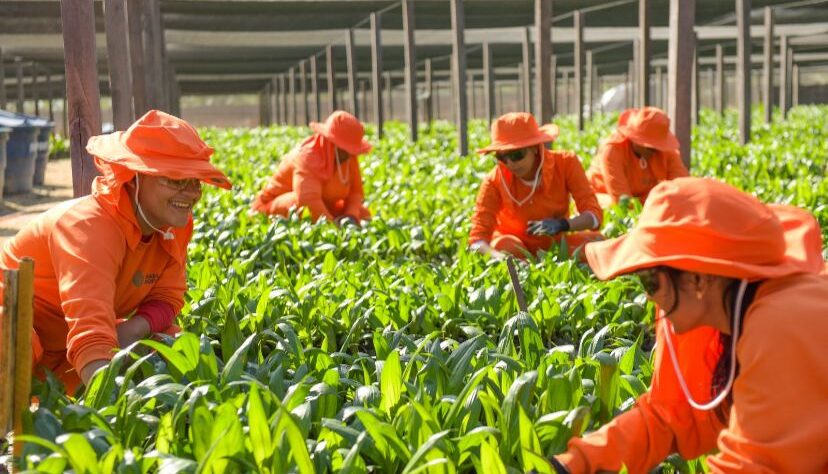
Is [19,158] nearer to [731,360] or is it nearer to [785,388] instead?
[731,360]

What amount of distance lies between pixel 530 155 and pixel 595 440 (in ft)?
14.5

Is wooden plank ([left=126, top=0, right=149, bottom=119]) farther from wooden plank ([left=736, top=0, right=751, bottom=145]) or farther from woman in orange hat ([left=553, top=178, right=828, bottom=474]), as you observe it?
wooden plank ([left=736, top=0, right=751, bottom=145])

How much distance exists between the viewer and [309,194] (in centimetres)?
893

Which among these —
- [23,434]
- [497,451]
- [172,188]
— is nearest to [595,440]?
[497,451]

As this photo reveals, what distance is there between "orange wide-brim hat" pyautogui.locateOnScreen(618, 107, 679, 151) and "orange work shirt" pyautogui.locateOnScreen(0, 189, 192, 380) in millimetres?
4619

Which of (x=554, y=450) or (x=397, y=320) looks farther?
(x=397, y=320)

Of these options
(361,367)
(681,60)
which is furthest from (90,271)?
(681,60)

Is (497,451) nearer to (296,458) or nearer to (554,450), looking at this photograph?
(554,450)

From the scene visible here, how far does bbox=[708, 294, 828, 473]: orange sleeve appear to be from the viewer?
2.39m

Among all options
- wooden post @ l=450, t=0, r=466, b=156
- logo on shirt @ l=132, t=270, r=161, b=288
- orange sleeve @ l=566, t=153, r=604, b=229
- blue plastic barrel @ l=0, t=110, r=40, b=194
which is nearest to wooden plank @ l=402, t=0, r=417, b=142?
wooden post @ l=450, t=0, r=466, b=156

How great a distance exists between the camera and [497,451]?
312 centimetres

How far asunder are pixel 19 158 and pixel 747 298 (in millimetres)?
16410

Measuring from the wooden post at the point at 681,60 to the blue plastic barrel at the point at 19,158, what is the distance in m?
10.9

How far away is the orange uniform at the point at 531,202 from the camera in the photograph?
24.5 feet
